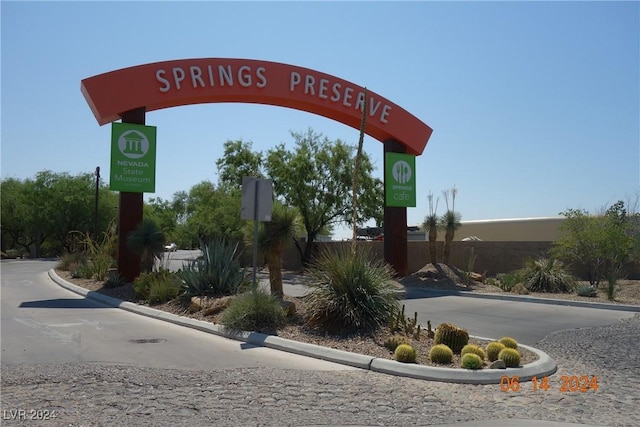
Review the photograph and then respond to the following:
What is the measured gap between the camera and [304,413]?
6273 mm

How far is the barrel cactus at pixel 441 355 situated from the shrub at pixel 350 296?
1.90m

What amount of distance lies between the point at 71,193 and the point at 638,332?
54405mm

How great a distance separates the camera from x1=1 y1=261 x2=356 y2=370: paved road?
8828mm

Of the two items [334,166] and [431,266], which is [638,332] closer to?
[431,266]

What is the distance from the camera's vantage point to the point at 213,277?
1452 centimetres

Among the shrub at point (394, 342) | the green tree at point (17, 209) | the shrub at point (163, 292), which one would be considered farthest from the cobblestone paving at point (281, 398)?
the green tree at point (17, 209)

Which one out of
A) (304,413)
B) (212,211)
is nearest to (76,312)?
(304,413)

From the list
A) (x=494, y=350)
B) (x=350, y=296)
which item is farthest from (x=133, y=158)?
(x=494, y=350)

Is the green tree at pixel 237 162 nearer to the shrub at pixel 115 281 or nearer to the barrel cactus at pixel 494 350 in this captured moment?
the shrub at pixel 115 281

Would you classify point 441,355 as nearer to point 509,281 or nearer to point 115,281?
point 509,281

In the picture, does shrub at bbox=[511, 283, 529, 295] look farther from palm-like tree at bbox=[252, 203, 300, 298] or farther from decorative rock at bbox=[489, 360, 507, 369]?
decorative rock at bbox=[489, 360, 507, 369]
